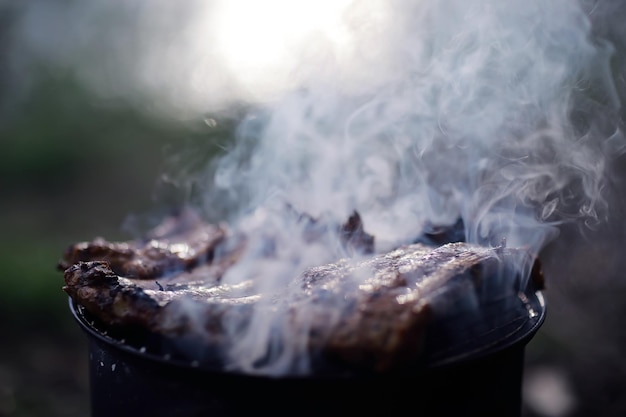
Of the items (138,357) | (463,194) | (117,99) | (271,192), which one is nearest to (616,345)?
(463,194)

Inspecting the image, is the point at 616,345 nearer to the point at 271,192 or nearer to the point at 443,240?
the point at 443,240

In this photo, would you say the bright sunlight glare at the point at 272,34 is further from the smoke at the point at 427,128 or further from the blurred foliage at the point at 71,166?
the blurred foliage at the point at 71,166

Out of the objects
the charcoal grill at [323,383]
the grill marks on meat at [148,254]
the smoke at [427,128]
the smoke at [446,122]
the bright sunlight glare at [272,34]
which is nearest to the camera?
the charcoal grill at [323,383]

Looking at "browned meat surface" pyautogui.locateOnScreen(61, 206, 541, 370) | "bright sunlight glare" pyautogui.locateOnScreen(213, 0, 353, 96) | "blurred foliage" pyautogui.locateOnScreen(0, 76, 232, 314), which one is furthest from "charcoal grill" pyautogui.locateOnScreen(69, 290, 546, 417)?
"blurred foliage" pyautogui.locateOnScreen(0, 76, 232, 314)

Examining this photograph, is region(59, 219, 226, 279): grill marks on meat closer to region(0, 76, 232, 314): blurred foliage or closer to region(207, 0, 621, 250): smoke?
region(207, 0, 621, 250): smoke

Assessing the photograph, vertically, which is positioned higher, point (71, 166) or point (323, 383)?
point (323, 383)

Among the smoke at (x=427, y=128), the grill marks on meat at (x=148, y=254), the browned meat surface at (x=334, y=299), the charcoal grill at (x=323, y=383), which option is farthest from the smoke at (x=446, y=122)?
the charcoal grill at (x=323, y=383)

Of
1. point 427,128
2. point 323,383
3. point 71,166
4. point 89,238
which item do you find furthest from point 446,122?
point 71,166

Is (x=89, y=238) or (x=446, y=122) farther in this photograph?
A: (x=89, y=238)

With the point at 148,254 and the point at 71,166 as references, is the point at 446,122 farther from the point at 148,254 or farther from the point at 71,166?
the point at 71,166
